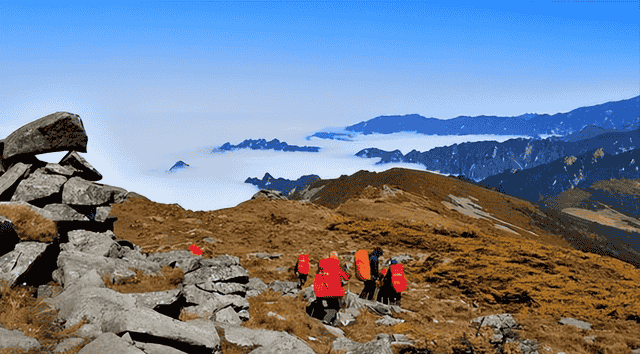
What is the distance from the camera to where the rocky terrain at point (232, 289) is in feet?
26.8

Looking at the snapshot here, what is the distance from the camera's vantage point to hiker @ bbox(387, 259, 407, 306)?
663 inches

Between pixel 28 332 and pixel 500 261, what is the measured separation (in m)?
25.8

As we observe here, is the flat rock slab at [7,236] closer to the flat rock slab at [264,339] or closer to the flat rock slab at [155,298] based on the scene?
the flat rock slab at [155,298]

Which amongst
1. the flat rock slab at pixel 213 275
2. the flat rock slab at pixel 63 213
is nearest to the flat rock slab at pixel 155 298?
the flat rock slab at pixel 213 275

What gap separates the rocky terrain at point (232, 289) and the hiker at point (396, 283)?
796mm

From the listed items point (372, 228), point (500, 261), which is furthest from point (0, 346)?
point (372, 228)

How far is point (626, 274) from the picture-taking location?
24.6m

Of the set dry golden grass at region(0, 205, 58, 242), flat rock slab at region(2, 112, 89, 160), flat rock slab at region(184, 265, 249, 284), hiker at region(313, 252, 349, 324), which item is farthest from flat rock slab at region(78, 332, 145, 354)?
flat rock slab at region(2, 112, 89, 160)

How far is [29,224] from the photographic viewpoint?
36.2ft

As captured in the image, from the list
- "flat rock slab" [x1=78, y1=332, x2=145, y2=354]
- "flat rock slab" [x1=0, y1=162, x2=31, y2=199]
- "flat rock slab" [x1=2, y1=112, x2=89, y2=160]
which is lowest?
"flat rock slab" [x1=78, y1=332, x2=145, y2=354]

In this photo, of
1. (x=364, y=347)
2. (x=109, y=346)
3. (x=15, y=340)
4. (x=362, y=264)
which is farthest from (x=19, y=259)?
(x=362, y=264)

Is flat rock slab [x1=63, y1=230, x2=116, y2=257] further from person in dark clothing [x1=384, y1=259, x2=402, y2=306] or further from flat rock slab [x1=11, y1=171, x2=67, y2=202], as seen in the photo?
person in dark clothing [x1=384, y1=259, x2=402, y2=306]

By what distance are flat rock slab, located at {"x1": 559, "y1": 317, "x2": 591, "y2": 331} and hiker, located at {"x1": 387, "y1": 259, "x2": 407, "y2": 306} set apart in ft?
23.0

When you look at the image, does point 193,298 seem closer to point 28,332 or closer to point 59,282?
point 59,282
